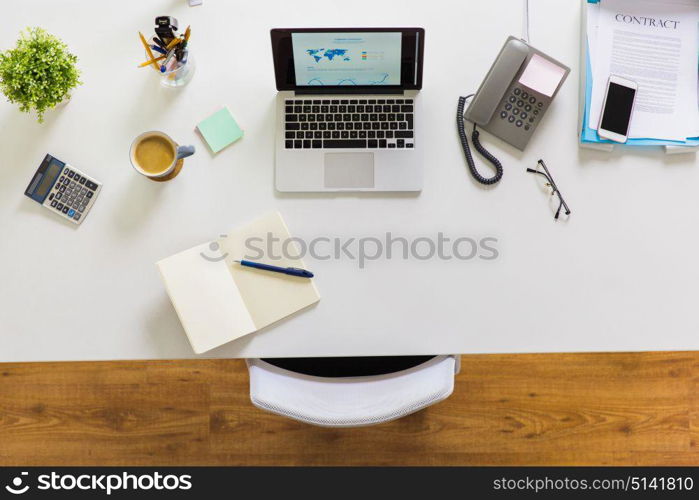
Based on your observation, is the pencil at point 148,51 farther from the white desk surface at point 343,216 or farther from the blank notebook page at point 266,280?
the blank notebook page at point 266,280

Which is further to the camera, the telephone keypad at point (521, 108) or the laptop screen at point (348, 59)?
the telephone keypad at point (521, 108)

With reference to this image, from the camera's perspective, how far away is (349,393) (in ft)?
3.45

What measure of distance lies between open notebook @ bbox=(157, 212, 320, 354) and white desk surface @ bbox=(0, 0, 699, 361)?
0.03 meters

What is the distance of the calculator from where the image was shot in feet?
3.49

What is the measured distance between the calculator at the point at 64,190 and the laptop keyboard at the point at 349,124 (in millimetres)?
410

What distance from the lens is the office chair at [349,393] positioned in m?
0.97

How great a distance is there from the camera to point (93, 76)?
3.59ft

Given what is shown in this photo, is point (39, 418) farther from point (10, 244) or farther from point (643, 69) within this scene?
point (643, 69)

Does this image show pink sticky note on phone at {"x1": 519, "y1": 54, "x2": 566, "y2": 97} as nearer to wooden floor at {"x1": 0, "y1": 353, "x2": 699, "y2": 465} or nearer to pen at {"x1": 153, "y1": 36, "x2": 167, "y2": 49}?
pen at {"x1": 153, "y1": 36, "x2": 167, "y2": 49}

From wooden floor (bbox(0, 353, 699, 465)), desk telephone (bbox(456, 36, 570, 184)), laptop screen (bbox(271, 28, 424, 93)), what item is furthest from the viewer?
wooden floor (bbox(0, 353, 699, 465))

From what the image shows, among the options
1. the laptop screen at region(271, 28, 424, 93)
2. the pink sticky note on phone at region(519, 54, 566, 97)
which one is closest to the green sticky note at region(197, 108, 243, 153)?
the laptop screen at region(271, 28, 424, 93)

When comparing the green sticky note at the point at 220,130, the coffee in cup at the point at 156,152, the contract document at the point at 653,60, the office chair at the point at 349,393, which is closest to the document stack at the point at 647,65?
the contract document at the point at 653,60
